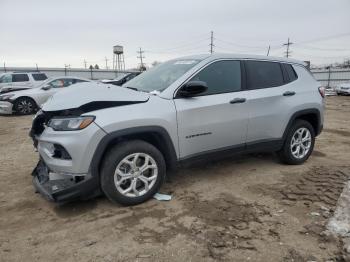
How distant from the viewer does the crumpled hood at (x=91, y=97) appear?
12.0 feet

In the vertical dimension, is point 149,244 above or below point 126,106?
below

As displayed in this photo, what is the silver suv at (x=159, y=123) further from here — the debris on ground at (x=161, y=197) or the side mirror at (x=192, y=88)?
the debris on ground at (x=161, y=197)

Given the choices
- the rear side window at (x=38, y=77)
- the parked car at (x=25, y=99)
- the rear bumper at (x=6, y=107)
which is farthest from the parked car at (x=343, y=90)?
the rear bumper at (x=6, y=107)

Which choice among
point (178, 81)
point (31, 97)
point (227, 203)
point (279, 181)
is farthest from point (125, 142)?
point (31, 97)

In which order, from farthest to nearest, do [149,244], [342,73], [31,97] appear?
[342,73] → [31,97] → [149,244]

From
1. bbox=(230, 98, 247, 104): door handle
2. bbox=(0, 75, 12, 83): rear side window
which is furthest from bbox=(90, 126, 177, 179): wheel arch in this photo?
bbox=(0, 75, 12, 83): rear side window

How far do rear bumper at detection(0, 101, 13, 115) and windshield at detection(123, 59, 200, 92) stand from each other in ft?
29.9

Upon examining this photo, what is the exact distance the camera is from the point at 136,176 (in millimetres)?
3852

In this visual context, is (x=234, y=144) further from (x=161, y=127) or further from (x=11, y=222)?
(x=11, y=222)

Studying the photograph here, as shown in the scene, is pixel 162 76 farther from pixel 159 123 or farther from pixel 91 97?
pixel 91 97

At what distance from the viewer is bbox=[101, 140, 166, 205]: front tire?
12.0ft

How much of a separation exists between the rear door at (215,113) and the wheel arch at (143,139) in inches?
6.6

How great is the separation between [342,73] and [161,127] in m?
31.7

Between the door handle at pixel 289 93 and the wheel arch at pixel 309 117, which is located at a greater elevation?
the door handle at pixel 289 93
